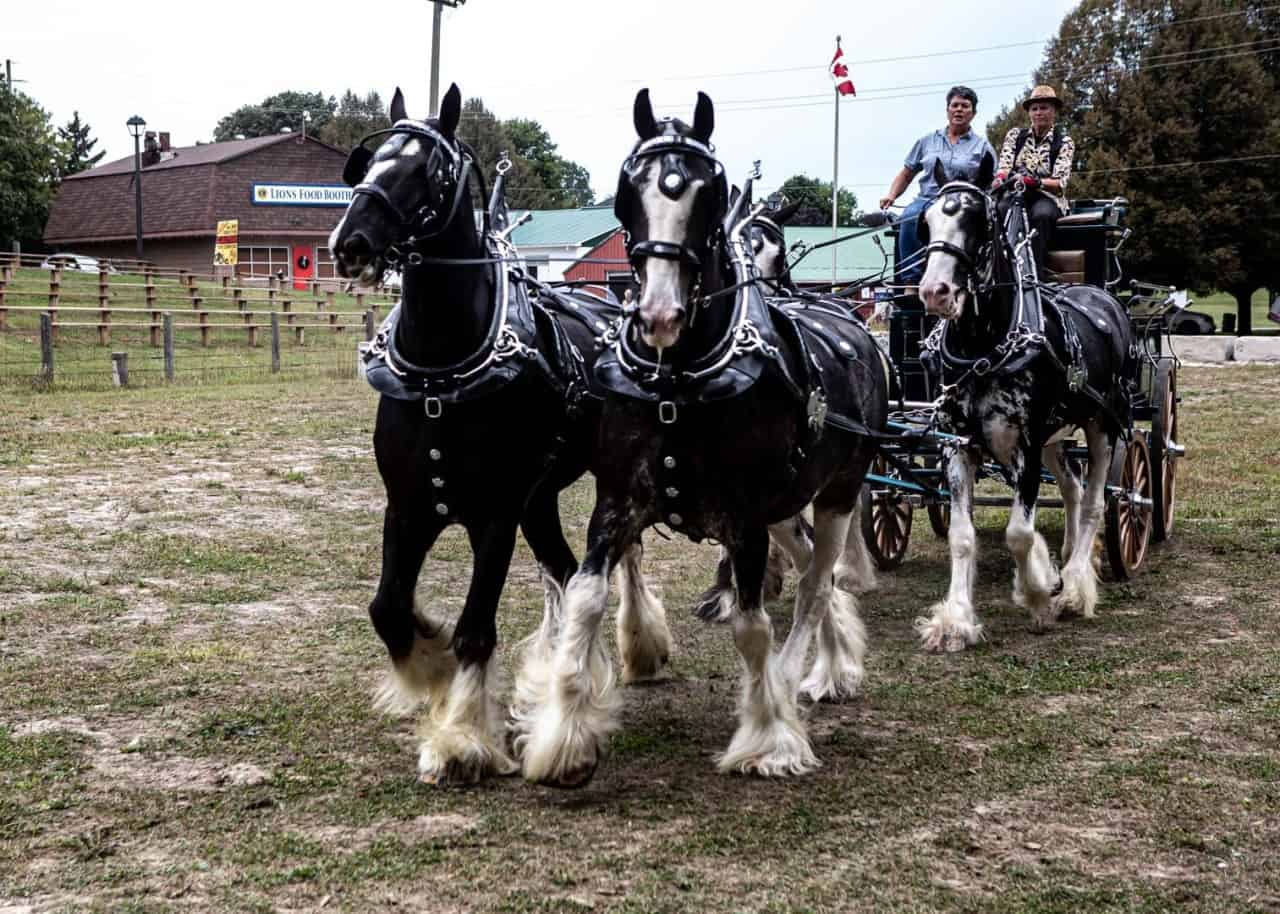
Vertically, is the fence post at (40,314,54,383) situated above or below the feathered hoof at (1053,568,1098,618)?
above

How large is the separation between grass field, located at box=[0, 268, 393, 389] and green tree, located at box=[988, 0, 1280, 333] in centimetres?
2250

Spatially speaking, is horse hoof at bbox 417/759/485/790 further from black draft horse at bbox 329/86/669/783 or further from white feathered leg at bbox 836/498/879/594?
white feathered leg at bbox 836/498/879/594

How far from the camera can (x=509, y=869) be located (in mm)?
4203

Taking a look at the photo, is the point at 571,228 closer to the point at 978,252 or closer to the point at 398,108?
the point at 978,252

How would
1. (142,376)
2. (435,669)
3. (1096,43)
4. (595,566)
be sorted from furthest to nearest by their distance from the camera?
(1096,43), (142,376), (435,669), (595,566)

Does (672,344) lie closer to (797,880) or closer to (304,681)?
(797,880)

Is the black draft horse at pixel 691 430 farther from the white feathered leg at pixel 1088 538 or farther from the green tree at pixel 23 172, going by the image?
the green tree at pixel 23 172

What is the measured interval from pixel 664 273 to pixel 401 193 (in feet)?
3.47

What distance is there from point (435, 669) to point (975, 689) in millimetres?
2569

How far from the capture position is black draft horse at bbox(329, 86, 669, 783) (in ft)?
16.4

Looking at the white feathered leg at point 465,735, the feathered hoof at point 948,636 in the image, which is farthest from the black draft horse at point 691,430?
the feathered hoof at point 948,636

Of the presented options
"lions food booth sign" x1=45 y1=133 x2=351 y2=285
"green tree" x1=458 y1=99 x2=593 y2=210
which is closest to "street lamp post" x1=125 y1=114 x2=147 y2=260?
"lions food booth sign" x1=45 y1=133 x2=351 y2=285

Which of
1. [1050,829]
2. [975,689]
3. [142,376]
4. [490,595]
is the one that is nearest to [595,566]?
[490,595]

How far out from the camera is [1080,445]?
9.23m
